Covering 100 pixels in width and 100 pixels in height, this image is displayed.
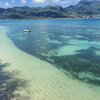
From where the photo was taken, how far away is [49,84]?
70.6 ft

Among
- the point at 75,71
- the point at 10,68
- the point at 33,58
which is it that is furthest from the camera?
the point at 33,58

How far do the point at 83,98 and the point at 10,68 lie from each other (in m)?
12.3

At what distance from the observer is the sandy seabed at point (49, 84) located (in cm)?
1859

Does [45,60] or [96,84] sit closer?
[96,84]

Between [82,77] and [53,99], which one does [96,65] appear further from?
[53,99]

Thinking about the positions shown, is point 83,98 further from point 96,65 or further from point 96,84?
point 96,65

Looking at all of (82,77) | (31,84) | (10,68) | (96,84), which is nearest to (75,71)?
(82,77)

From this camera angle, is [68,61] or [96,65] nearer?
[96,65]

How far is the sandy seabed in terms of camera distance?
61.0ft

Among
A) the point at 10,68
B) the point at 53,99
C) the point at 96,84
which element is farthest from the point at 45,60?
the point at 53,99

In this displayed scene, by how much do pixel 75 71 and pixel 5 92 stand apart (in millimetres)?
9642

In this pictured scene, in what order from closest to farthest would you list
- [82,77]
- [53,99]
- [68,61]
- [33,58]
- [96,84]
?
[53,99] → [96,84] → [82,77] → [68,61] → [33,58]

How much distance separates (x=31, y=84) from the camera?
852 inches

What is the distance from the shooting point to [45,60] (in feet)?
103
